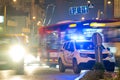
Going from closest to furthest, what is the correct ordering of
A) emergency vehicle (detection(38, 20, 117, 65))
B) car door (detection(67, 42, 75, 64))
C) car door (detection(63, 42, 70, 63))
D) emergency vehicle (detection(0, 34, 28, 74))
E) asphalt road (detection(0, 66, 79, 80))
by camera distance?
asphalt road (detection(0, 66, 79, 80))
emergency vehicle (detection(0, 34, 28, 74))
car door (detection(67, 42, 75, 64))
car door (detection(63, 42, 70, 63))
emergency vehicle (detection(38, 20, 117, 65))

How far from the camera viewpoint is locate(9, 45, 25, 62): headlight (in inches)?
831

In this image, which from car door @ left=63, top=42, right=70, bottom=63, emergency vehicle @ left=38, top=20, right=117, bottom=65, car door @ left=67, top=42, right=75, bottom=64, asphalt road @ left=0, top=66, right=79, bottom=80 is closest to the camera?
asphalt road @ left=0, top=66, right=79, bottom=80

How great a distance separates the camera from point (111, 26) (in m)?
27.7

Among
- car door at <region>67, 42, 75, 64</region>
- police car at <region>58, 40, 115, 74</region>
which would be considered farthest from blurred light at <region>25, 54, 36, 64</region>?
police car at <region>58, 40, 115, 74</region>

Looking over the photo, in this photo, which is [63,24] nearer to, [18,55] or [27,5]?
[18,55]

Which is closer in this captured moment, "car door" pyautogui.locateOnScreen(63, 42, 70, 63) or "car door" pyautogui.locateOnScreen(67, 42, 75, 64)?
"car door" pyautogui.locateOnScreen(67, 42, 75, 64)

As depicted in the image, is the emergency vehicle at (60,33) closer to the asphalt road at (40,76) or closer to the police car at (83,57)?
the police car at (83,57)

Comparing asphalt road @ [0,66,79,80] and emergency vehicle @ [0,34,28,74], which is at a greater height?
emergency vehicle @ [0,34,28,74]

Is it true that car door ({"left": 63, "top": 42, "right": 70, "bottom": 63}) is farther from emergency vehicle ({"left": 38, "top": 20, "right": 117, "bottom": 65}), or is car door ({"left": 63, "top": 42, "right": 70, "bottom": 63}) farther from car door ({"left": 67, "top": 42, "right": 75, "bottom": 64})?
emergency vehicle ({"left": 38, "top": 20, "right": 117, "bottom": 65})

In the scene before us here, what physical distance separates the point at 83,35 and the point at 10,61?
739 centimetres

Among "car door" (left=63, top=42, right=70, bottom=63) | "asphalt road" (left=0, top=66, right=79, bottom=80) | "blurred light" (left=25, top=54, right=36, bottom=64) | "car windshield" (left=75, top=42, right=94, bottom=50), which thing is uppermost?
"car windshield" (left=75, top=42, right=94, bottom=50)

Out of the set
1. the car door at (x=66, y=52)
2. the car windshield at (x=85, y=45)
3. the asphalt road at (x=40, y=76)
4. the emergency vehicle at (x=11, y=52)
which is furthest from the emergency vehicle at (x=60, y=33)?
the emergency vehicle at (x=11, y=52)

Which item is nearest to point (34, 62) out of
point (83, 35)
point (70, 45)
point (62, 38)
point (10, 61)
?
point (62, 38)

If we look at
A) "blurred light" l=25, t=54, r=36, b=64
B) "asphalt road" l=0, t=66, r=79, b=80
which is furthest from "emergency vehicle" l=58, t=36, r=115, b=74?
"blurred light" l=25, t=54, r=36, b=64
